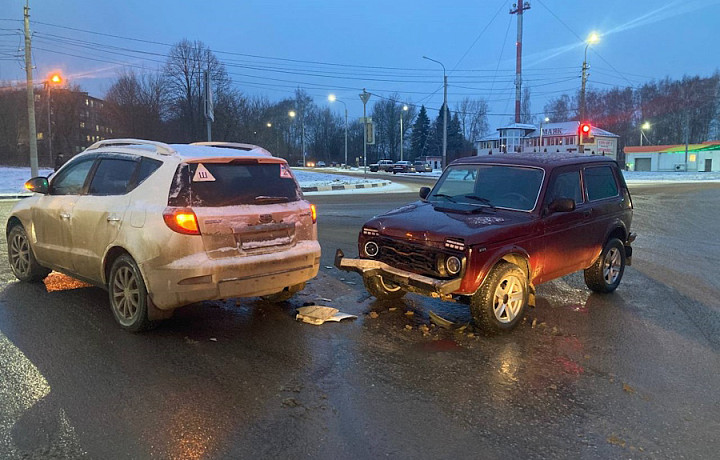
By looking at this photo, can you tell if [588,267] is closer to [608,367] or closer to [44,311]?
[608,367]

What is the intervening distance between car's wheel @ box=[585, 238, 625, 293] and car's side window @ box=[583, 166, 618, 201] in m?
0.62

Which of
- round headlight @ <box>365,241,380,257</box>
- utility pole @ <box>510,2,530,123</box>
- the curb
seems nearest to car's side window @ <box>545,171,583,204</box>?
round headlight @ <box>365,241,380,257</box>

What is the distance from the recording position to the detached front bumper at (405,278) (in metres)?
4.70

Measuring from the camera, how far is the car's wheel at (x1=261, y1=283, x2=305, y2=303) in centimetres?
571

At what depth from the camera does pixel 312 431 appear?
3.21 meters

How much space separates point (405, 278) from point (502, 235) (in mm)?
1026

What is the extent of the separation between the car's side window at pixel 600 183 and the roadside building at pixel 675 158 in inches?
2946

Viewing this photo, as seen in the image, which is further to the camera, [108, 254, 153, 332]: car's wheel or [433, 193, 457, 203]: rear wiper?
[433, 193, 457, 203]: rear wiper

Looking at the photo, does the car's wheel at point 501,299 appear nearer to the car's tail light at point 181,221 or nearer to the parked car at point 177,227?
the parked car at point 177,227

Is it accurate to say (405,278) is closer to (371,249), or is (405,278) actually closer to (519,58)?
(371,249)

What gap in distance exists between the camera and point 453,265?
15.6 ft

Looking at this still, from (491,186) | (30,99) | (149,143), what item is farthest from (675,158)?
(149,143)

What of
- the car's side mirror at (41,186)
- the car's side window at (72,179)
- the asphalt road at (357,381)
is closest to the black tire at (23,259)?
the asphalt road at (357,381)

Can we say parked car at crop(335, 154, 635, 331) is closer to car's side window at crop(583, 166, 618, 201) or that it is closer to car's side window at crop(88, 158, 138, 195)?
car's side window at crop(583, 166, 618, 201)
